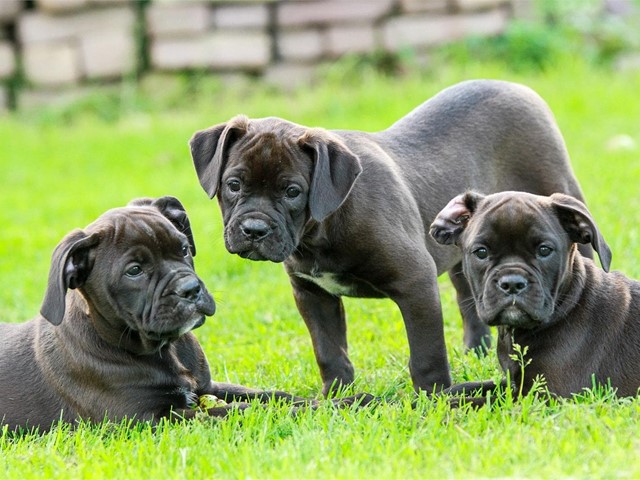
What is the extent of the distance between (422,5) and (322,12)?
1530 millimetres

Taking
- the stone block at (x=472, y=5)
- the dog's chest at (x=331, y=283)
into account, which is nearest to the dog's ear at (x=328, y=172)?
the dog's chest at (x=331, y=283)

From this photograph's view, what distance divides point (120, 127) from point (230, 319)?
8.97 meters

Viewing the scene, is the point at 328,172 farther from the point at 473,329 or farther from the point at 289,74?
the point at 289,74

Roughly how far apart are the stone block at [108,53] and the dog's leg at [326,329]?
11.2 m

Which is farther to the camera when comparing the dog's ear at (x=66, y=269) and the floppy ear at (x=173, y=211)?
the floppy ear at (x=173, y=211)

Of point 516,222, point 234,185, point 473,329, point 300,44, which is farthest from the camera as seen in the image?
point 300,44

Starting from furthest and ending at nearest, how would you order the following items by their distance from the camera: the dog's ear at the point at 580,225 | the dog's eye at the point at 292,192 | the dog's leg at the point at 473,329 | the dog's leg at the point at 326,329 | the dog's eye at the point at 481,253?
the dog's leg at the point at 473,329, the dog's leg at the point at 326,329, the dog's eye at the point at 292,192, the dog's eye at the point at 481,253, the dog's ear at the point at 580,225

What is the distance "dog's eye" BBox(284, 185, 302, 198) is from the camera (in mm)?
6422

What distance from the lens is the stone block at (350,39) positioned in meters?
17.3

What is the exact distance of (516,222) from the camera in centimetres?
605

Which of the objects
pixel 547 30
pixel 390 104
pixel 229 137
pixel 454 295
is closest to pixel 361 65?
pixel 390 104

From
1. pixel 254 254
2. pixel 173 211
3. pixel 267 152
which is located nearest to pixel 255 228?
pixel 254 254

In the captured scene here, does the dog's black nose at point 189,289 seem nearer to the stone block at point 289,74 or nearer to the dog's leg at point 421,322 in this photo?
the dog's leg at point 421,322

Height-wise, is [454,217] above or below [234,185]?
below
